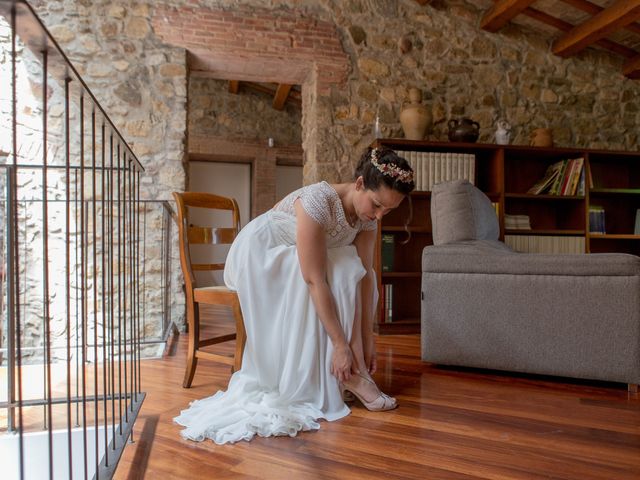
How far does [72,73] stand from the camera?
1.03m

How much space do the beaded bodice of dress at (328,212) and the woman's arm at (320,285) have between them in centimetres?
4

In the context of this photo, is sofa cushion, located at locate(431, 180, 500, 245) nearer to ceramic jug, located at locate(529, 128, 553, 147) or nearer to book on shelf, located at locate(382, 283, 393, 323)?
book on shelf, located at locate(382, 283, 393, 323)

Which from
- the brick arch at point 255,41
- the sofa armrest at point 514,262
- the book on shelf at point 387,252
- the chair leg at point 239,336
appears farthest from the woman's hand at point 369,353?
the brick arch at point 255,41

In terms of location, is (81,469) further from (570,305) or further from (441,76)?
(441,76)

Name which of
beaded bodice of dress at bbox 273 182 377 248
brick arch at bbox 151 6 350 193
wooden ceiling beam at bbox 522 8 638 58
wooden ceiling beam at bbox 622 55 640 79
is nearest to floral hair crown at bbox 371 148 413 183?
beaded bodice of dress at bbox 273 182 377 248

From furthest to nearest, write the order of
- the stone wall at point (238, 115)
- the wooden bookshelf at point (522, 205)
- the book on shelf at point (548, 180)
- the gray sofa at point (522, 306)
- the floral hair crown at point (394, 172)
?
the stone wall at point (238, 115) < the book on shelf at point (548, 180) < the wooden bookshelf at point (522, 205) < the gray sofa at point (522, 306) < the floral hair crown at point (394, 172)

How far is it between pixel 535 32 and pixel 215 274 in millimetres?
5103

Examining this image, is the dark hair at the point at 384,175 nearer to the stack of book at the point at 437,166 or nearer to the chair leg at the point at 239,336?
the chair leg at the point at 239,336

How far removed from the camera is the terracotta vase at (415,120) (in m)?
3.95

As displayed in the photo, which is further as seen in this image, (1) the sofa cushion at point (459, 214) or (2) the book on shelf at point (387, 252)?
(2) the book on shelf at point (387, 252)

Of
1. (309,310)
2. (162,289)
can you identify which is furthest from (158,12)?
(309,310)

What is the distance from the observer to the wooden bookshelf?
12.8 ft

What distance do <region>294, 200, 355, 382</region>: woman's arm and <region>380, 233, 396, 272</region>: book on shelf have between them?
2075mm

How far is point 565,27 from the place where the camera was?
427 cm
